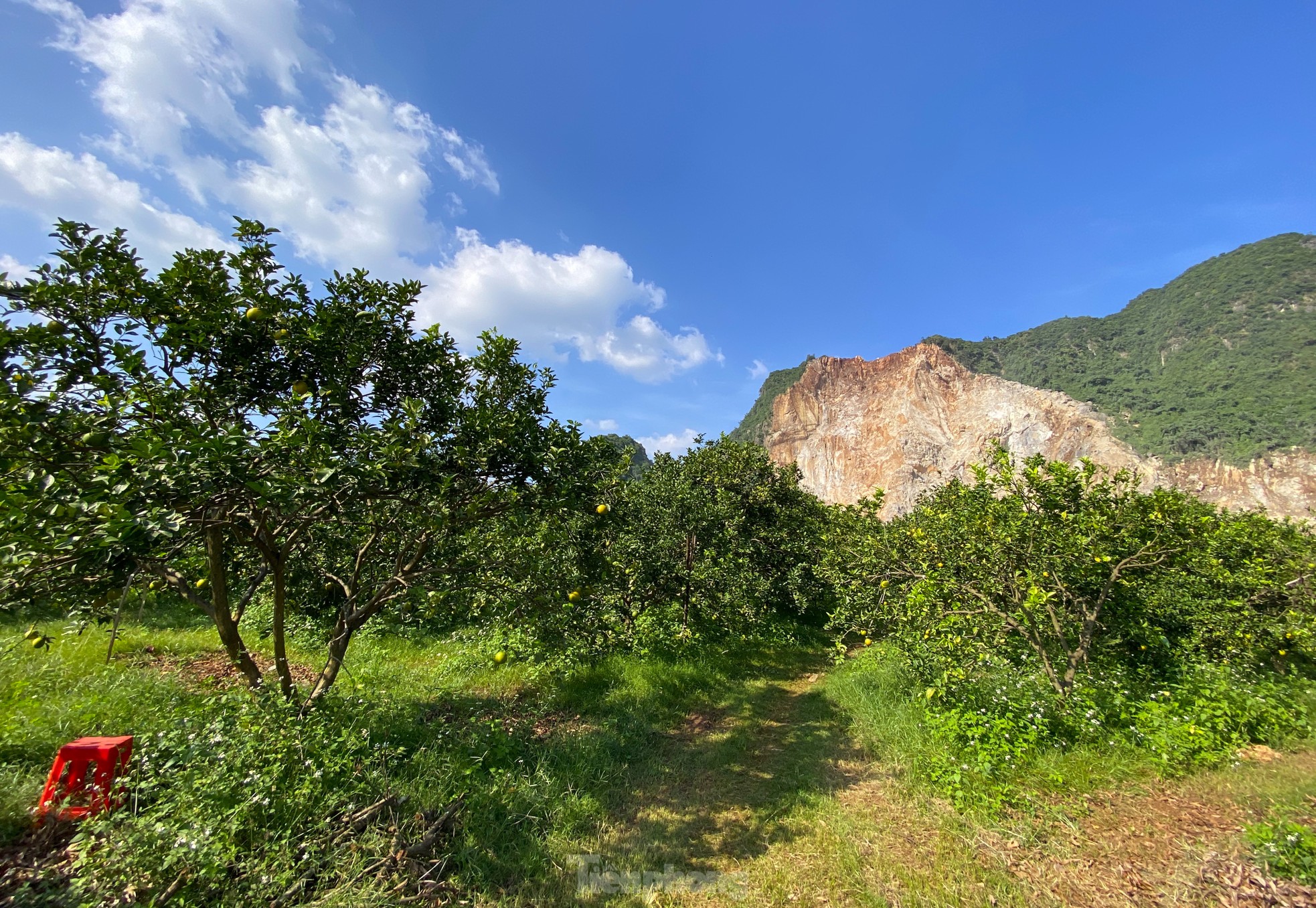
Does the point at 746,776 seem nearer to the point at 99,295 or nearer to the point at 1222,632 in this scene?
the point at 1222,632

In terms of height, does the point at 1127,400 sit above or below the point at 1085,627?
above

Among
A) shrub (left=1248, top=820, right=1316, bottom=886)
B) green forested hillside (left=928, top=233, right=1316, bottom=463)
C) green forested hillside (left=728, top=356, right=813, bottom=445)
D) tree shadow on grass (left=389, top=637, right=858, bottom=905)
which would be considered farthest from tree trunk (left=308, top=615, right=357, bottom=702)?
green forested hillside (left=728, top=356, right=813, bottom=445)

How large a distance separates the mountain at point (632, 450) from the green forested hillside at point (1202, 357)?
6819 cm

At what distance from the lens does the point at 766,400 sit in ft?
392

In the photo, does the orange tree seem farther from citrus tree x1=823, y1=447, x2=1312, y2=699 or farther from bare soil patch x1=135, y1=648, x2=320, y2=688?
citrus tree x1=823, y1=447, x2=1312, y2=699

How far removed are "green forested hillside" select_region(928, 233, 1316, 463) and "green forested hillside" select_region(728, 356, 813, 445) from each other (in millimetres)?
31936

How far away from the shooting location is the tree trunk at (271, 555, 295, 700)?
4.86m

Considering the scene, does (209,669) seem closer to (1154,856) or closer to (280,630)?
(280,630)

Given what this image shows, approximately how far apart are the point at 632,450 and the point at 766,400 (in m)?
117

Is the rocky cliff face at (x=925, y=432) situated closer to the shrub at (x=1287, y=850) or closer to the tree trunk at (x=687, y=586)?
the tree trunk at (x=687, y=586)

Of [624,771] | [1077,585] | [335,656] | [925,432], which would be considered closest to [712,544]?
[624,771]

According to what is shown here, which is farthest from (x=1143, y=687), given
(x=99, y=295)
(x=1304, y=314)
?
(x=1304, y=314)

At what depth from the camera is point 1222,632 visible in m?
6.76

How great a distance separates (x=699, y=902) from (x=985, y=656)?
15.9ft
